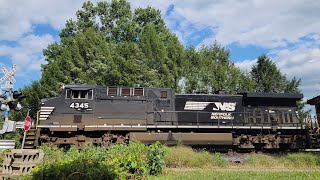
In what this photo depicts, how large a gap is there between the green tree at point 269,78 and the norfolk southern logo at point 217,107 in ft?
70.3

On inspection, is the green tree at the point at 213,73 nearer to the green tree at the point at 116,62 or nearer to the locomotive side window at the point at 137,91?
the green tree at the point at 116,62

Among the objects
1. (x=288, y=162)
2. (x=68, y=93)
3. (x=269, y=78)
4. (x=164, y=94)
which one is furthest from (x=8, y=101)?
(x=269, y=78)

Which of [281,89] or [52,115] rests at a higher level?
[281,89]

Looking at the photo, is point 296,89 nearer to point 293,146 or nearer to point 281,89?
point 281,89

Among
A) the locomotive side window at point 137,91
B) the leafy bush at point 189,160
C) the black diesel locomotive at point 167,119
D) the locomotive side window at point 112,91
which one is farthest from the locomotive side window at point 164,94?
the leafy bush at point 189,160

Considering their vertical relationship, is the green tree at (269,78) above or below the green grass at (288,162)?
above

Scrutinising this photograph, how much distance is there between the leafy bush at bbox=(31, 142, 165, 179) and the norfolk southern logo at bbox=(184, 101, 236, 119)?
8598 mm

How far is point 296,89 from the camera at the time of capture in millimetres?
39406

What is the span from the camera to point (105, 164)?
7301mm

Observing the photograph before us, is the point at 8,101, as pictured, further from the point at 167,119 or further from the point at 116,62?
the point at 116,62

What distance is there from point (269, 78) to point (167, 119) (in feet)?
83.8

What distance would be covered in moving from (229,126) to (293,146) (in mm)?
4076

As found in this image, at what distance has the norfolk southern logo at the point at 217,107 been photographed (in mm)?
17969

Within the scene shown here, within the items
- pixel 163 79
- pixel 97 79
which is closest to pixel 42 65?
pixel 97 79
